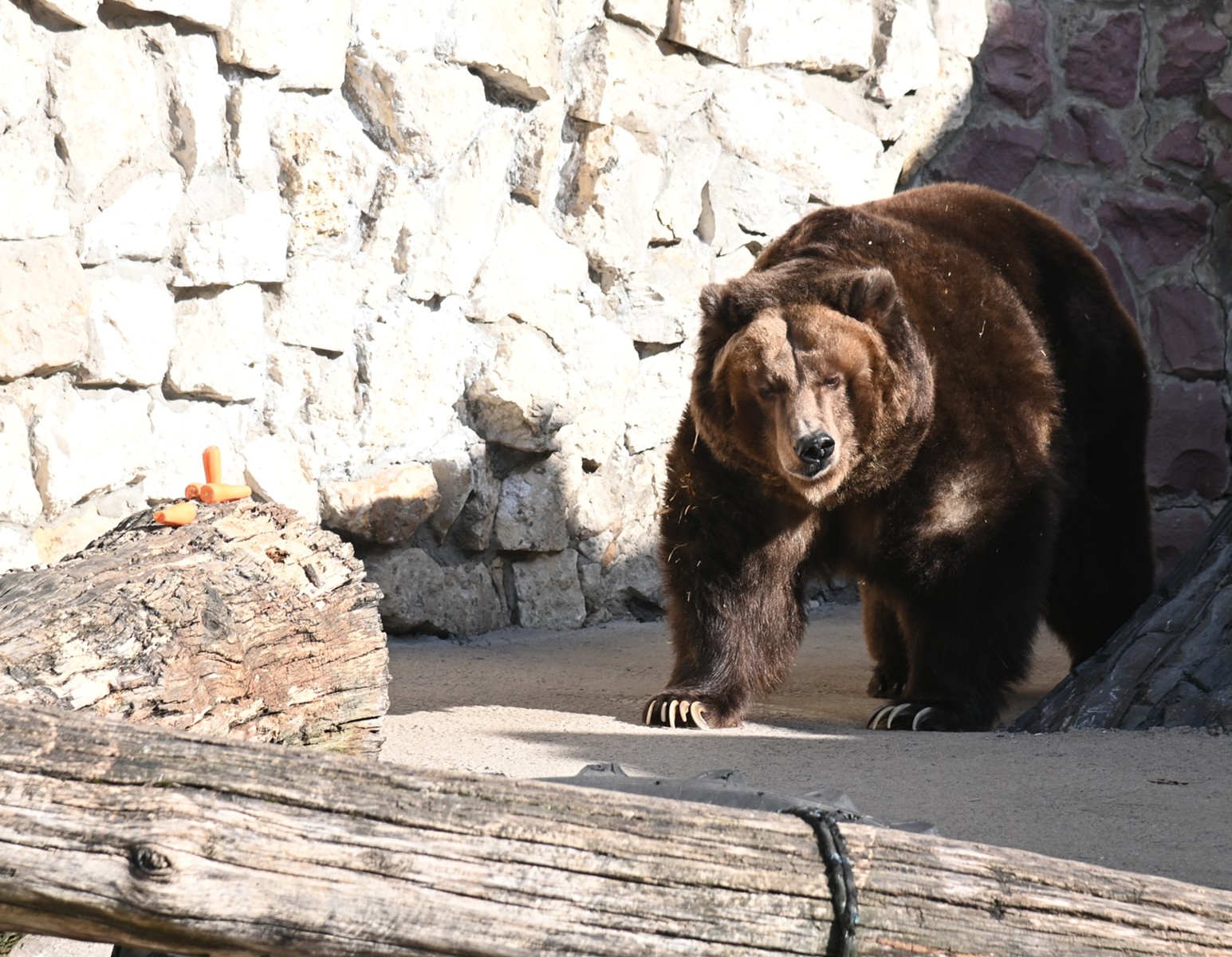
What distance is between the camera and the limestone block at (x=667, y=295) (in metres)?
5.59

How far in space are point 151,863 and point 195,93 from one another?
3285 millimetres

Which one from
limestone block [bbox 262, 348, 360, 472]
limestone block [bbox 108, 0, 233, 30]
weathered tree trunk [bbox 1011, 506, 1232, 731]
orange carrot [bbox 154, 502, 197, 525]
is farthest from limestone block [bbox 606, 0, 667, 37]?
orange carrot [bbox 154, 502, 197, 525]

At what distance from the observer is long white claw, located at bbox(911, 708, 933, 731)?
3.80 m

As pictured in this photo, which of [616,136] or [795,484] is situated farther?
[616,136]

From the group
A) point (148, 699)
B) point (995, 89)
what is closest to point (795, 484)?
point (148, 699)

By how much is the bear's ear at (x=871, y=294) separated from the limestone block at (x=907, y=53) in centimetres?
274

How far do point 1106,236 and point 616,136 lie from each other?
2.66m

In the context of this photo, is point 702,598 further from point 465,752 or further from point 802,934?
point 802,934

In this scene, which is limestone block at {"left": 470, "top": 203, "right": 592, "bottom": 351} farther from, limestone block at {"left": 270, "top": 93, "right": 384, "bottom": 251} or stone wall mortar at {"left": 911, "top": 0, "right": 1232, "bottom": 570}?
stone wall mortar at {"left": 911, "top": 0, "right": 1232, "bottom": 570}

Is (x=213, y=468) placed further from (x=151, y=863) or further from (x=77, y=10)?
(x=151, y=863)

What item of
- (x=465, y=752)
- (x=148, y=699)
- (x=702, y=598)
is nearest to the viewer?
(x=148, y=699)

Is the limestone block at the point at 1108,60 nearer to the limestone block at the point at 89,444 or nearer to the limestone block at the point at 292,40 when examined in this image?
the limestone block at the point at 292,40

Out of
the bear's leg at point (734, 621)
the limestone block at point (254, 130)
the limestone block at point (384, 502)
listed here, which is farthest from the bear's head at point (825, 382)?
the limestone block at point (254, 130)

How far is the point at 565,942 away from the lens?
1.45 metres
